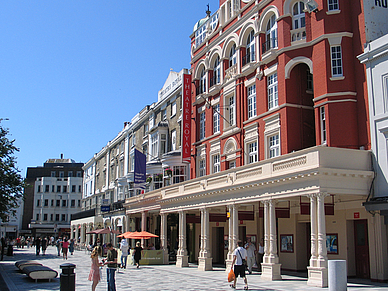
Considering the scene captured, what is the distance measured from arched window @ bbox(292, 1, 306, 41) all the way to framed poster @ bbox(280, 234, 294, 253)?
34.9 ft

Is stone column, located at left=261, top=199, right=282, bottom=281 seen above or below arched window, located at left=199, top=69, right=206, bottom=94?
below

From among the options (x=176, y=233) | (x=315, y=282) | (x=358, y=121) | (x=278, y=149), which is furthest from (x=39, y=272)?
(x=176, y=233)

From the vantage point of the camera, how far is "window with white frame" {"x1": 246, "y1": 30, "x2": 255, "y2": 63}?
82.9 ft

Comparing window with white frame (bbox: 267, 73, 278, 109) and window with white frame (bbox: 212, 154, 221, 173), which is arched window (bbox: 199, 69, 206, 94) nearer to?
window with white frame (bbox: 212, 154, 221, 173)

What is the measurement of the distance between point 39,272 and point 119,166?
3467cm

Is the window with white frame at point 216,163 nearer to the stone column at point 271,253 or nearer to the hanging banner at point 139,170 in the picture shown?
the hanging banner at point 139,170

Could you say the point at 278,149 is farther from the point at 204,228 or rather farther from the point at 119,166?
the point at 119,166

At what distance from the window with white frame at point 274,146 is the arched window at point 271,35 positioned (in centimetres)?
499

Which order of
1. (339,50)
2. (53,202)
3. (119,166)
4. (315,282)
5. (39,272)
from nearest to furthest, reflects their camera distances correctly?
(315,282)
(39,272)
(339,50)
(119,166)
(53,202)

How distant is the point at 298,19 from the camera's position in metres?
21.7

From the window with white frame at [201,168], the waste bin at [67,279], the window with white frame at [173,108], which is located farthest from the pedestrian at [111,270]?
the window with white frame at [173,108]

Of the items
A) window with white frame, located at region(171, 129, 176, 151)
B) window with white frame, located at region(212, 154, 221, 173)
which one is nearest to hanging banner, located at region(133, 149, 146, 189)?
window with white frame, located at region(171, 129, 176, 151)

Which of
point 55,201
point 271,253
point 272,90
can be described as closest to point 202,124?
point 272,90

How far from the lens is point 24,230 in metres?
95.4
